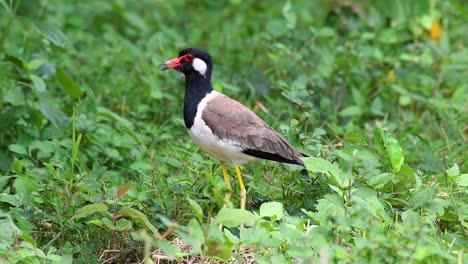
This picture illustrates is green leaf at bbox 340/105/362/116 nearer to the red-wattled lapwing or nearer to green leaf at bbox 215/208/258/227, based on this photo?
the red-wattled lapwing

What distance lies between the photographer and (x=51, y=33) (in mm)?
6438

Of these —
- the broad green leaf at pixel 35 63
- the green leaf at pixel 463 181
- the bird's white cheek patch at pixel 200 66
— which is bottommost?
the broad green leaf at pixel 35 63

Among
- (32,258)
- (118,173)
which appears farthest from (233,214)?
(118,173)

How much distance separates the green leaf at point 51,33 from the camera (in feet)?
21.0

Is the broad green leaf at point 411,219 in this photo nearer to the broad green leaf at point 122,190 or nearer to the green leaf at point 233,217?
the green leaf at point 233,217

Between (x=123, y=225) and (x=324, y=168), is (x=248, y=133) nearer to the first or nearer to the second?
(x=324, y=168)

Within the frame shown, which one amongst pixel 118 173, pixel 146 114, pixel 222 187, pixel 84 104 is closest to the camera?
pixel 222 187

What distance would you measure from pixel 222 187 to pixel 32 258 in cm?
91

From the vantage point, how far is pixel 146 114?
23.8ft

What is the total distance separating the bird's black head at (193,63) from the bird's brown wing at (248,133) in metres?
0.31

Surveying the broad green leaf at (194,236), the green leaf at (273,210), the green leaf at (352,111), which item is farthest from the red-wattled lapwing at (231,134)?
the green leaf at (352,111)

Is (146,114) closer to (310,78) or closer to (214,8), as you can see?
(310,78)

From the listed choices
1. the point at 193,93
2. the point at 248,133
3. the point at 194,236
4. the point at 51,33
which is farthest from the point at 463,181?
the point at 51,33

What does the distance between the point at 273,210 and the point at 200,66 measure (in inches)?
49.7
